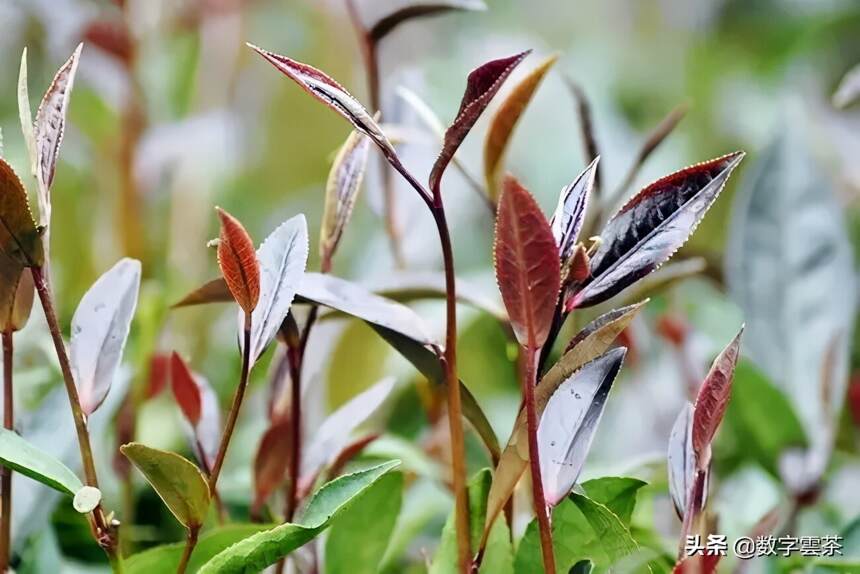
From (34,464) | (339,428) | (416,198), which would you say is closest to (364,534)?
(339,428)

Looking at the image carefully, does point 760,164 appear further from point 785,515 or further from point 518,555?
point 518,555

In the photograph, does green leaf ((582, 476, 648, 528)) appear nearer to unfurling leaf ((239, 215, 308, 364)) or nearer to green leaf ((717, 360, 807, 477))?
unfurling leaf ((239, 215, 308, 364))

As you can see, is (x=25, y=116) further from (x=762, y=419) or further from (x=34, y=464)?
(x=762, y=419)

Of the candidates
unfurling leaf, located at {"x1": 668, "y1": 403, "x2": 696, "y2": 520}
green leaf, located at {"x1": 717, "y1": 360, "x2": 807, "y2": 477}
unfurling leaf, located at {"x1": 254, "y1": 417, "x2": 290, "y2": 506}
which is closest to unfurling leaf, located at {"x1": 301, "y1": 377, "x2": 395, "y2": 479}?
unfurling leaf, located at {"x1": 254, "y1": 417, "x2": 290, "y2": 506}

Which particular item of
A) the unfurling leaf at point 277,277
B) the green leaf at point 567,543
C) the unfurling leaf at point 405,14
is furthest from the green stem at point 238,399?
the unfurling leaf at point 405,14

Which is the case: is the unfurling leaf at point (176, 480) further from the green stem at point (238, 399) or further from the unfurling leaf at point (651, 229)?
the unfurling leaf at point (651, 229)

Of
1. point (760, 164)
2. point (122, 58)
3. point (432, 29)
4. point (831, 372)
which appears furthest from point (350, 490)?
point (432, 29)
